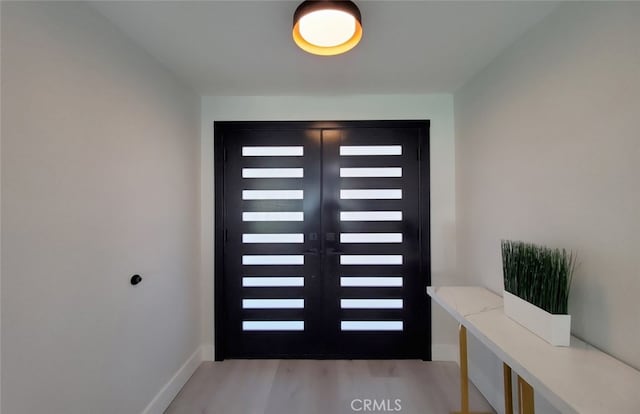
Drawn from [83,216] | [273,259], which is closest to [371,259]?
[273,259]

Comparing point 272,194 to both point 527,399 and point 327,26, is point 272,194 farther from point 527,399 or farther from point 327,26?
point 527,399

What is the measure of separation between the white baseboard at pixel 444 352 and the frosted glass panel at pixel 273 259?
4.82ft

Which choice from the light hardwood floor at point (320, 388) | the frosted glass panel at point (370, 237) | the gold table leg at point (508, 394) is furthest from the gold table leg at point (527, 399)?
the frosted glass panel at point (370, 237)

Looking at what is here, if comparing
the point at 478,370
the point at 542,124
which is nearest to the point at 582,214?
the point at 542,124

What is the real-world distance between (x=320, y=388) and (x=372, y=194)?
1.65 m

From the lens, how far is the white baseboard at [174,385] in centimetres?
164

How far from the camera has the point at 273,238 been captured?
233 centimetres

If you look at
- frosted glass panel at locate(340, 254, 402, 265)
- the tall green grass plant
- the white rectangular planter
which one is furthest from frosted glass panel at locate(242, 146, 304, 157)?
the white rectangular planter

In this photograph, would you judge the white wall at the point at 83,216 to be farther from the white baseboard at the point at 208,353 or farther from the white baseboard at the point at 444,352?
the white baseboard at the point at 444,352

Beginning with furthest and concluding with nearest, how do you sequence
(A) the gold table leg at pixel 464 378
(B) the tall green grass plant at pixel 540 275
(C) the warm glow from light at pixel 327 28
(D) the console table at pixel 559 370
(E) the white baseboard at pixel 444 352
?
1. (E) the white baseboard at pixel 444 352
2. (A) the gold table leg at pixel 464 378
3. (C) the warm glow from light at pixel 327 28
4. (B) the tall green grass plant at pixel 540 275
5. (D) the console table at pixel 559 370

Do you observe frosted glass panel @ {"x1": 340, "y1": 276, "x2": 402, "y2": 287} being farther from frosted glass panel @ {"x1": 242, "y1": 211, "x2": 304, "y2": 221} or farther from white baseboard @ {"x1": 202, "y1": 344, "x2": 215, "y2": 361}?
white baseboard @ {"x1": 202, "y1": 344, "x2": 215, "y2": 361}

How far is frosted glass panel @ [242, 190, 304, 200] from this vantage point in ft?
7.63

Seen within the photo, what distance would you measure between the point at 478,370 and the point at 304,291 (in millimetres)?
1505

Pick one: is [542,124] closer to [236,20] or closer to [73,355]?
[236,20]
